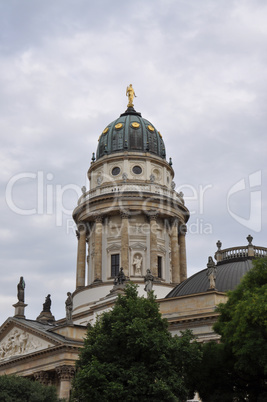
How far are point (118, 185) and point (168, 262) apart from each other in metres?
9.76

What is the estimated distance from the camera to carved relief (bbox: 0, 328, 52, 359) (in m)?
53.4

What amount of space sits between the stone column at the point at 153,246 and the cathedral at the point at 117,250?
0.34 feet

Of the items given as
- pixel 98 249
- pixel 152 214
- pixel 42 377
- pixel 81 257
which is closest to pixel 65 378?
pixel 42 377

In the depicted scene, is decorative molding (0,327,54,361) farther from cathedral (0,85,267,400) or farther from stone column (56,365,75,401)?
stone column (56,365,75,401)

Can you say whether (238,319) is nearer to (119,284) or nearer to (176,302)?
(176,302)

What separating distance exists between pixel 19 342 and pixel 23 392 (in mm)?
16052

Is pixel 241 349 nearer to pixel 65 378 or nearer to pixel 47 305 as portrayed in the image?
pixel 65 378

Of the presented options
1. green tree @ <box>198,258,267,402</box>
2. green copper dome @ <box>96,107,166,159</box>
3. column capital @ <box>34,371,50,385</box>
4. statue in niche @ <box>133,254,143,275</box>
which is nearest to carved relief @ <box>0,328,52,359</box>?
column capital @ <box>34,371,50,385</box>

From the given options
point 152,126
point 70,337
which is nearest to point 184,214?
point 152,126

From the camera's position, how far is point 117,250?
62812 millimetres

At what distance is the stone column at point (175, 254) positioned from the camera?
208 ft

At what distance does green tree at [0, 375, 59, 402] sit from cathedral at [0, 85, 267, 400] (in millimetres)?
8809

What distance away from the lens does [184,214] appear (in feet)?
222

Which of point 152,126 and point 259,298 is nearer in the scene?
point 259,298
